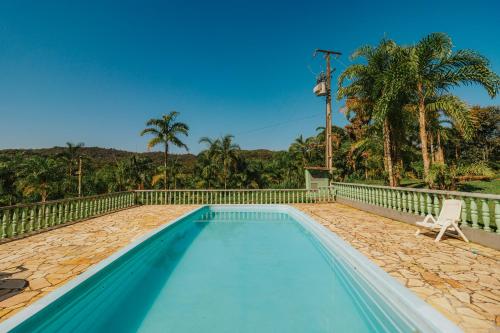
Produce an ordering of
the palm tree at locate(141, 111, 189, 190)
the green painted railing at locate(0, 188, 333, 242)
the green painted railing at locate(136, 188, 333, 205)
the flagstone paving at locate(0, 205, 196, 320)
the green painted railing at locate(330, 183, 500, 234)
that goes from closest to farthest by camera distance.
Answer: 1. the flagstone paving at locate(0, 205, 196, 320)
2. the green painted railing at locate(330, 183, 500, 234)
3. the green painted railing at locate(0, 188, 333, 242)
4. the green painted railing at locate(136, 188, 333, 205)
5. the palm tree at locate(141, 111, 189, 190)

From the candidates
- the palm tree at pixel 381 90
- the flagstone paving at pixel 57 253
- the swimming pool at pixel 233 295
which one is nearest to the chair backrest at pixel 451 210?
the swimming pool at pixel 233 295

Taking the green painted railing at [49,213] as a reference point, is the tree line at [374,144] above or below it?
above

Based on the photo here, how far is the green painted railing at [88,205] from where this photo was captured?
22.9 ft

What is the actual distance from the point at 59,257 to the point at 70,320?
2301mm

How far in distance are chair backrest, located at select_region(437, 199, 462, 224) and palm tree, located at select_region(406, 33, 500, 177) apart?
3642 millimetres

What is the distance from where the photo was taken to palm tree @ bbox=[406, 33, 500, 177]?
28.5 ft

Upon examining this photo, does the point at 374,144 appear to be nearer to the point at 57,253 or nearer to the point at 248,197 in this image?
the point at 248,197

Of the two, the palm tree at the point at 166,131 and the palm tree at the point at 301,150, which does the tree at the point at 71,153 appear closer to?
the palm tree at the point at 166,131

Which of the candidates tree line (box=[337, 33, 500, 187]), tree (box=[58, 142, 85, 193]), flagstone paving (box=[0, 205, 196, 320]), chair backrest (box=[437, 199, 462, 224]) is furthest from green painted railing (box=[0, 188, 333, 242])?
tree (box=[58, 142, 85, 193])

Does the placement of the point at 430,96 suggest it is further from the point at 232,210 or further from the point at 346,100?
the point at 232,210

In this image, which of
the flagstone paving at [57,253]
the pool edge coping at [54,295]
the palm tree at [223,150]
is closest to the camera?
the pool edge coping at [54,295]

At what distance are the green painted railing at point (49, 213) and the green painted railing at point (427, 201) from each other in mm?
Result: 11233

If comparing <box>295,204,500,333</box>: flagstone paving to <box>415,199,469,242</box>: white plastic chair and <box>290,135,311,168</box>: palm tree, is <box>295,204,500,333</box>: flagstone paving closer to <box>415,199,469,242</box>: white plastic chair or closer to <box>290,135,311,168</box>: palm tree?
<box>415,199,469,242</box>: white plastic chair

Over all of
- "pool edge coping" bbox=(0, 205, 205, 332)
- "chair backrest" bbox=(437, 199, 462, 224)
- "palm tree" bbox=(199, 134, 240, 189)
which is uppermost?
"palm tree" bbox=(199, 134, 240, 189)
